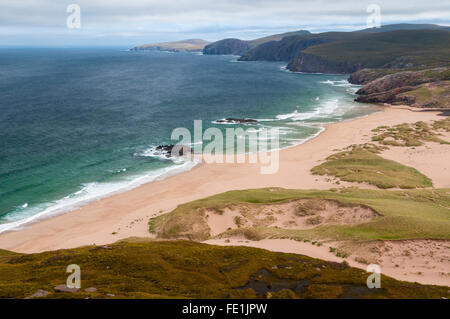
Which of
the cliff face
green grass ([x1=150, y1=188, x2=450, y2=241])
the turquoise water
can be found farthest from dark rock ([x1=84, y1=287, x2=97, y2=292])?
the cliff face

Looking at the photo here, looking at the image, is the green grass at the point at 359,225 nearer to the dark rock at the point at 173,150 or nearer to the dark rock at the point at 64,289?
the dark rock at the point at 64,289

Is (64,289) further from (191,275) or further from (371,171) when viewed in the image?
(371,171)

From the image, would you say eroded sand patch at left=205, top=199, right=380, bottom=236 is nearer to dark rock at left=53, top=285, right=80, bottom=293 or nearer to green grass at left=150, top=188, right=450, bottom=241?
green grass at left=150, top=188, right=450, bottom=241

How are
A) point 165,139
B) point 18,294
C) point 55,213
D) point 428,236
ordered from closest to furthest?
point 18,294
point 428,236
point 55,213
point 165,139

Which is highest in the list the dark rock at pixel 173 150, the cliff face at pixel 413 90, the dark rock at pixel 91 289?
the cliff face at pixel 413 90

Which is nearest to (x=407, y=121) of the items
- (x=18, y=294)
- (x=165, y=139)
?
(x=165, y=139)

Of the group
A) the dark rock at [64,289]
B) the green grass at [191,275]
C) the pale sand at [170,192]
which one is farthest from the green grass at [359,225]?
the dark rock at [64,289]

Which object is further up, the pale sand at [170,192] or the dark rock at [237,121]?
the dark rock at [237,121]
